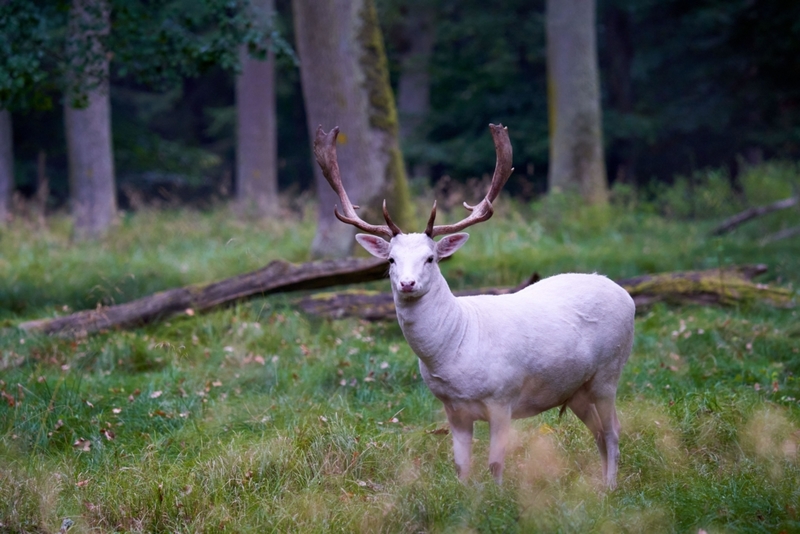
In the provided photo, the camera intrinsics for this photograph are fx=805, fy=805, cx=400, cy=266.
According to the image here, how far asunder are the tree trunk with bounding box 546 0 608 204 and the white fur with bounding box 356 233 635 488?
484 inches

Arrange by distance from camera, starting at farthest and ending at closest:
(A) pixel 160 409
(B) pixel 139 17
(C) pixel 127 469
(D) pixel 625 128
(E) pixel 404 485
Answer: (D) pixel 625 128 → (B) pixel 139 17 → (A) pixel 160 409 → (C) pixel 127 469 → (E) pixel 404 485

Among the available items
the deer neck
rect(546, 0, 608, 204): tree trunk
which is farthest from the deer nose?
rect(546, 0, 608, 204): tree trunk

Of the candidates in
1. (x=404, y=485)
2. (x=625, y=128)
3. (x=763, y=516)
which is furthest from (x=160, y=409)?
(x=625, y=128)

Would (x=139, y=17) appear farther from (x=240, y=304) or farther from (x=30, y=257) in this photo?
(x=30, y=257)

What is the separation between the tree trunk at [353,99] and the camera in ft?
34.5

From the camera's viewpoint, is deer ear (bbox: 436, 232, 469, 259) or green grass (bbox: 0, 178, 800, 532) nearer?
green grass (bbox: 0, 178, 800, 532)

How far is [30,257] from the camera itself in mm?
11211

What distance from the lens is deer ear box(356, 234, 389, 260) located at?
14.7 ft

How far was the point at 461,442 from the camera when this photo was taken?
13.9ft

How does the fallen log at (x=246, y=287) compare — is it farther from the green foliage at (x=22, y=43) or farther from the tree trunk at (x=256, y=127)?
the tree trunk at (x=256, y=127)

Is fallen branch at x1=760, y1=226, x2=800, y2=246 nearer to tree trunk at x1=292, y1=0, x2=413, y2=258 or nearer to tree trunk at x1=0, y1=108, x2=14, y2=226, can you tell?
tree trunk at x1=292, y1=0, x2=413, y2=258

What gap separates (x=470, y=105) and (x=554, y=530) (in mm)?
20833

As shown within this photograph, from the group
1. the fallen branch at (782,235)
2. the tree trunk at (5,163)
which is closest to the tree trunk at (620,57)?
the fallen branch at (782,235)

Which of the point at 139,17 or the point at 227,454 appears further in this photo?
the point at 139,17
